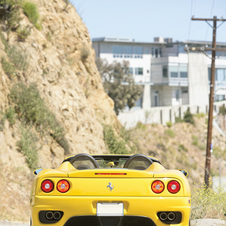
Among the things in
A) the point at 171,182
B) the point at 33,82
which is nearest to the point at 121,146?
the point at 33,82

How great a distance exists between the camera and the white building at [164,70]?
62.5m

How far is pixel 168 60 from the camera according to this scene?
63.2m

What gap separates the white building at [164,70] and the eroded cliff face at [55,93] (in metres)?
37.3

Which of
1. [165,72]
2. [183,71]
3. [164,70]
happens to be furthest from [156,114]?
[183,71]

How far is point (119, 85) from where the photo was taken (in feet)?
162

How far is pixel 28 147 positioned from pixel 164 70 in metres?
53.6

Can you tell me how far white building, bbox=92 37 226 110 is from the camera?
6250 cm

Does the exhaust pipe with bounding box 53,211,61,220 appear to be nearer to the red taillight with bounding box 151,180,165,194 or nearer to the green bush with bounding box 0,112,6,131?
the red taillight with bounding box 151,180,165,194

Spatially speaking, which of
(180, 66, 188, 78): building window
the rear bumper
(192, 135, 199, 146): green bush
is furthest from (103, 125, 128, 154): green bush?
(180, 66, 188, 78): building window

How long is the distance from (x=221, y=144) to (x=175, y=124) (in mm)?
7609

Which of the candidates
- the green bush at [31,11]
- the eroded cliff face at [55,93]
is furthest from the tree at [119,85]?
the green bush at [31,11]

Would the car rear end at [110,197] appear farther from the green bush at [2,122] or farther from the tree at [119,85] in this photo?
the tree at [119,85]

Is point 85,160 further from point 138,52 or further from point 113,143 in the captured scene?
point 138,52

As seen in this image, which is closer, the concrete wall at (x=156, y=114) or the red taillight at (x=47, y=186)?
the red taillight at (x=47, y=186)
